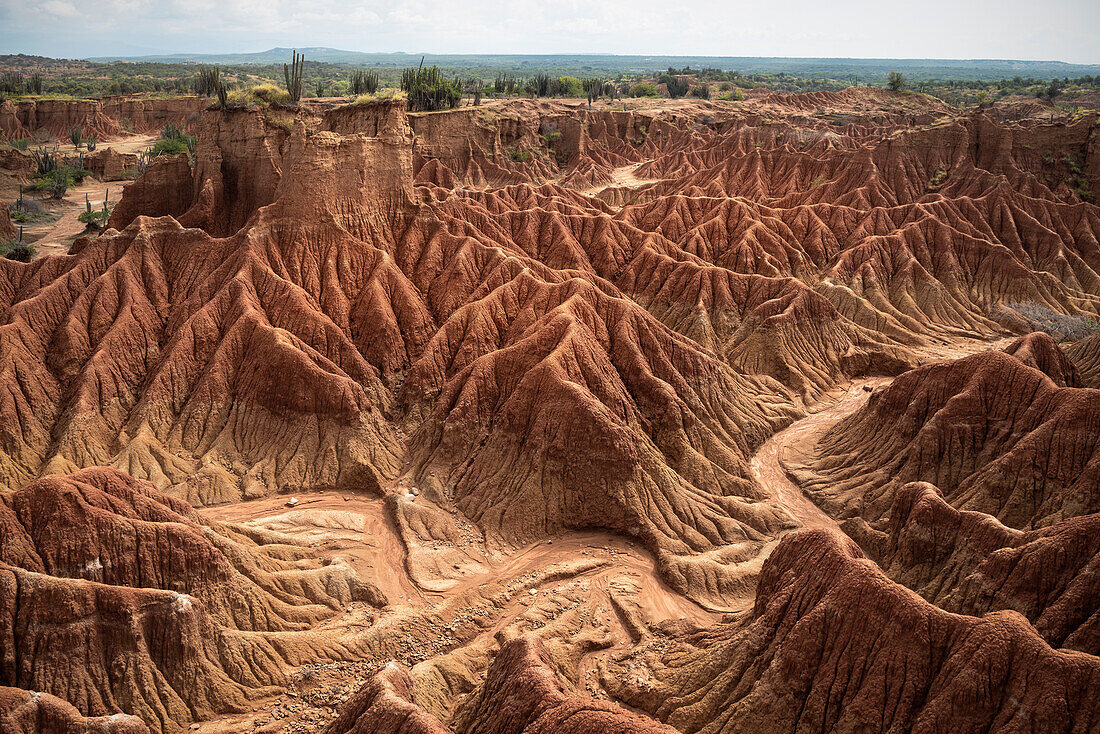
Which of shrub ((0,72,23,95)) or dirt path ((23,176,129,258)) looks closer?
dirt path ((23,176,129,258))

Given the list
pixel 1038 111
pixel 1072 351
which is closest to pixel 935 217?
pixel 1072 351

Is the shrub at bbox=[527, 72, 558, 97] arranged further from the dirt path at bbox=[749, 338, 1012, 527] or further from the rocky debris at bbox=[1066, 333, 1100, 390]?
the rocky debris at bbox=[1066, 333, 1100, 390]

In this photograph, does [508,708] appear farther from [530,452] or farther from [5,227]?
[5,227]

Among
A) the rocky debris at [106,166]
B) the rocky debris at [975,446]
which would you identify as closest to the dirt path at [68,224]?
the rocky debris at [106,166]

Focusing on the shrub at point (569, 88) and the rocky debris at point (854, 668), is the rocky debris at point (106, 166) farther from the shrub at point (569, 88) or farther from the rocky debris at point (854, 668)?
the rocky debris at point (854, 668)

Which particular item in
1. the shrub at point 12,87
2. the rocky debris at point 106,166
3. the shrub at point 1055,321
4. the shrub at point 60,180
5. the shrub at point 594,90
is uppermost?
the shrub at point 594,90

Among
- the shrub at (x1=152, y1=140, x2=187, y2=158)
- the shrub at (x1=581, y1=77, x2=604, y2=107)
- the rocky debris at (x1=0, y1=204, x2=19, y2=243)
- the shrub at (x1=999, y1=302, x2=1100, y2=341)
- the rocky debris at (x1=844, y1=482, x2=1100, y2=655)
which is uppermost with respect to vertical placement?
the shrub at (x1=581, y1=77, x2=604, y2=107)

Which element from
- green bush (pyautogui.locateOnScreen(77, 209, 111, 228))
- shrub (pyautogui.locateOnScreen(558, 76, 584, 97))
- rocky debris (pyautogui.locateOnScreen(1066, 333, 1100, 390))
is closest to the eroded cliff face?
rocky debris (pyautogui.locateOnScreen(1066, 333, 1100, 390))

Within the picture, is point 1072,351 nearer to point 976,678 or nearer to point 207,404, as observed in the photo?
point 976,678
